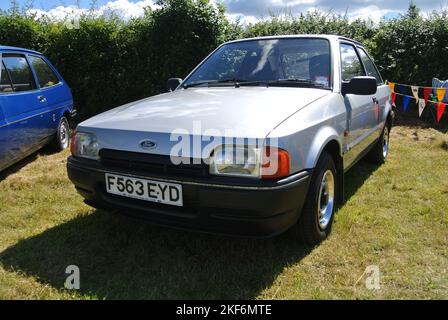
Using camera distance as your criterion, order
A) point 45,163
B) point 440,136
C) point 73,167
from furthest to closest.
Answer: point 440,136
point 45,163
point 73,167

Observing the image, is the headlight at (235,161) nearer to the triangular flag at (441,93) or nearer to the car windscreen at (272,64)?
the car windscreen at (272,64)

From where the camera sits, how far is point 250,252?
116 inches

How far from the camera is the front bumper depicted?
233 cm

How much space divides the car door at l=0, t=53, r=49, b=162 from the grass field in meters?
0.81

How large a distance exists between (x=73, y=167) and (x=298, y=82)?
1.87 m

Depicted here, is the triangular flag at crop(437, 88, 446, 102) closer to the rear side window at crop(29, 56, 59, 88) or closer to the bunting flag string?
the bunting flag string

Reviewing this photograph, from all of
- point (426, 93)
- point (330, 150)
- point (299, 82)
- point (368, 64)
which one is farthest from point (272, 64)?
point (426, 93)

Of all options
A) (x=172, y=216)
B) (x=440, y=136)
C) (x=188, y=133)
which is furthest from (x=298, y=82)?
(x=440, y=136)

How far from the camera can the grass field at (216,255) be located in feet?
8.24

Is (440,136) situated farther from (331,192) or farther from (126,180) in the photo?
(126,180)

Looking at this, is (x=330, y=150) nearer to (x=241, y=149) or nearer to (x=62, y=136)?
(x=241, y=149)

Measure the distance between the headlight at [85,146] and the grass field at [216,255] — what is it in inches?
26.8

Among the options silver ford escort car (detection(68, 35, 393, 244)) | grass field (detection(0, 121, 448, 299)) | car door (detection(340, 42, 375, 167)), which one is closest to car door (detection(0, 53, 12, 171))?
grass field (detection(0, 121, 448, 299))

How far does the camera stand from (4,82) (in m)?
4.64
